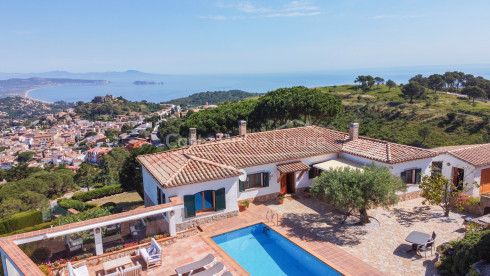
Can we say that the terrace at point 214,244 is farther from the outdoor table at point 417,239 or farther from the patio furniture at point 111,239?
the outdoor table at point 417,239

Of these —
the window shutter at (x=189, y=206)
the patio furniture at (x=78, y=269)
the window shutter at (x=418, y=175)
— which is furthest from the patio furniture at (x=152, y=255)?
the window shutter at (x=418, y=175)

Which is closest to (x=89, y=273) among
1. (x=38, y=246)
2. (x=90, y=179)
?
(x=38, y=246)

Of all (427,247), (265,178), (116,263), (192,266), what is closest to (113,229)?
(116,263)

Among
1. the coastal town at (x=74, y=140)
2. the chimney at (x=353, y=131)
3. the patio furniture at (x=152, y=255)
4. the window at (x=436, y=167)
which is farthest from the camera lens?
the coastal town at (x=74, y=140)

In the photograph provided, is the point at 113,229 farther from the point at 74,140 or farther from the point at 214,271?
the point at 74,140

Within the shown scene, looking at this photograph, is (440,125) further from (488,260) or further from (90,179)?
(90,179)

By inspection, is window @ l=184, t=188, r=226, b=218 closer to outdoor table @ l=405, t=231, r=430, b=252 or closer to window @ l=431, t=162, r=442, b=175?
outdoor table @ l=405, t=231, r=430, b=252

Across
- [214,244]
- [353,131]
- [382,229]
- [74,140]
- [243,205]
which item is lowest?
[74,140]
